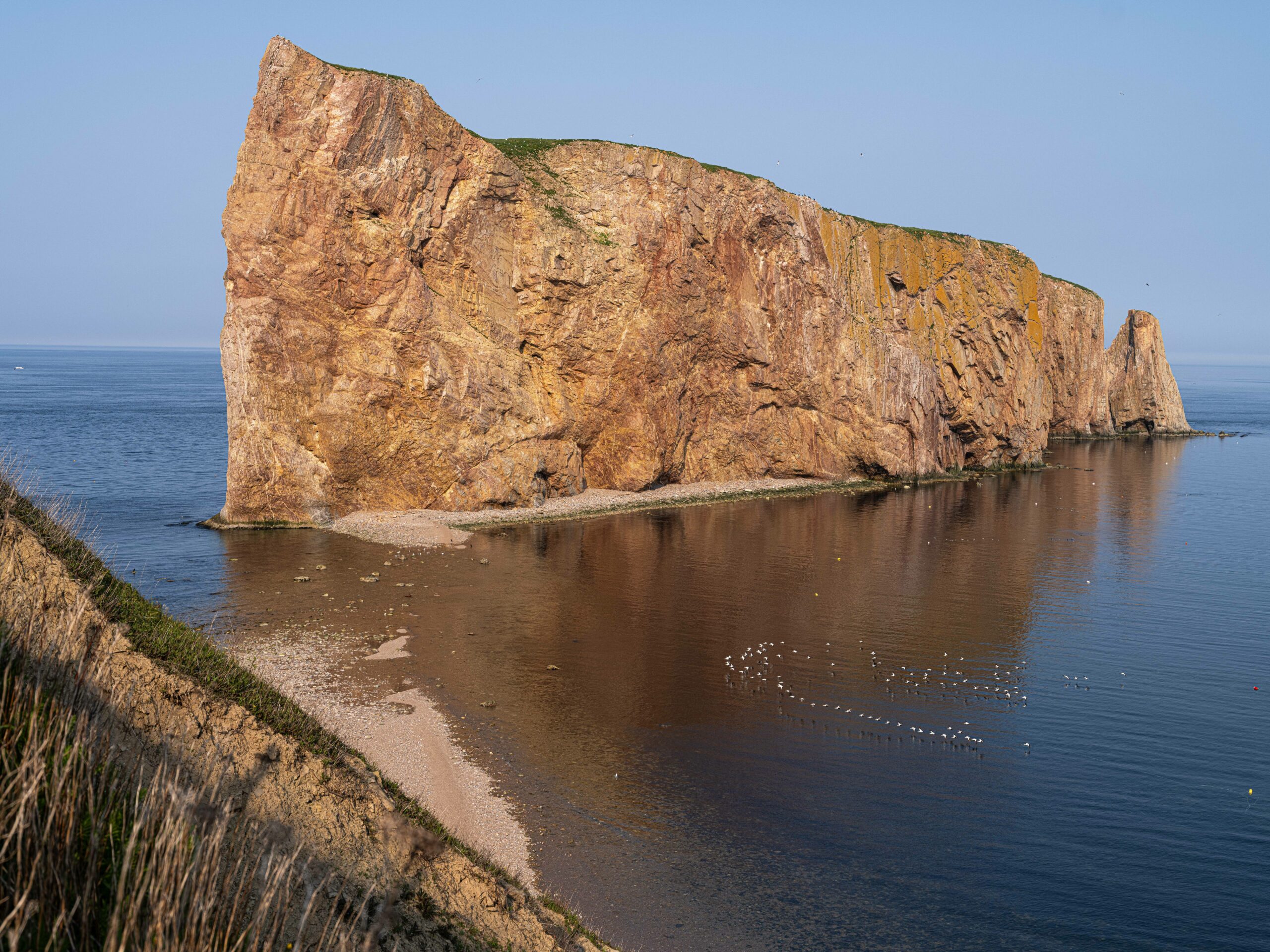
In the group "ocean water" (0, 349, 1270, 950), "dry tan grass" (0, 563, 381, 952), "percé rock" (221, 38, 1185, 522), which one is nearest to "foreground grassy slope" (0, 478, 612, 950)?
"dry tan grass" (0, 563, 381, 952)

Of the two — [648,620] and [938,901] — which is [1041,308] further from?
[938,901]

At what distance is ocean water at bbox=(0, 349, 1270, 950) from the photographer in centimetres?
1664

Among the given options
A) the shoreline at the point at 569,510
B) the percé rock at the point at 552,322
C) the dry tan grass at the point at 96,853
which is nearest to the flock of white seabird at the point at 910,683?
the dry tan grass at the point at 96,853

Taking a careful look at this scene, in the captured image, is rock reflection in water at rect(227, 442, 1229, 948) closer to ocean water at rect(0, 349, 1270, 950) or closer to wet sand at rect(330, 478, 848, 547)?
ocean water at rect(0, 349, 1270, 950)

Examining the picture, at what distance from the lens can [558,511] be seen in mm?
54375

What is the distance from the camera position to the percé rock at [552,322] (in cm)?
4725

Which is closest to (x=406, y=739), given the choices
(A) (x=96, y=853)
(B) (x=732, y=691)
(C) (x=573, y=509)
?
(B) (x=732, y=691)

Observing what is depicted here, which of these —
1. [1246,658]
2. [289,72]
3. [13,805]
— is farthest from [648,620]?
[289,72]

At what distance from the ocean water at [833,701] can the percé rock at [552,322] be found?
20.4ft

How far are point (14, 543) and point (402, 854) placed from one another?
634cm

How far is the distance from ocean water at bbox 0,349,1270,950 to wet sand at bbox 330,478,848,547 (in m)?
1.96

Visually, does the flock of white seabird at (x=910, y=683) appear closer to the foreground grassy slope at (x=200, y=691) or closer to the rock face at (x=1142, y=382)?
the foreground grassy slope at (x=200, y=691)

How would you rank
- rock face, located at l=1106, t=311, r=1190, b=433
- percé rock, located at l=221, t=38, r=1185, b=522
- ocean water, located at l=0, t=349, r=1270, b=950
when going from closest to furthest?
ocean water, located at l=0, t=349, r=1270, b=950 → percé rock, located at l=221, t=38, r=1185, b=522 → rock face, located at l=1106, t=311, r=1190, b=433

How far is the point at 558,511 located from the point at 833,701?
3031 centimetres
